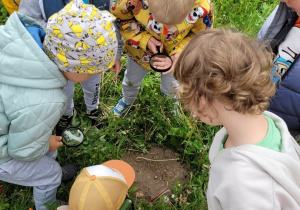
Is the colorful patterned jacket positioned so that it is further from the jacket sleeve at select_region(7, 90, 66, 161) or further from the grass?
the jacket sleeve at select_region(7, 90, 66, 161)

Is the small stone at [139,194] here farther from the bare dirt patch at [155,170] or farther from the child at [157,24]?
the child at [157,24]

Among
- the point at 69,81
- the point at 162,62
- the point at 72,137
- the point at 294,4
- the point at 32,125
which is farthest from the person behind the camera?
the point at 72,137

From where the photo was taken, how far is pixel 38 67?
1515 millimetres

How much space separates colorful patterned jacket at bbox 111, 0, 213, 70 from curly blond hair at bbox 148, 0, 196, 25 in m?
0.23

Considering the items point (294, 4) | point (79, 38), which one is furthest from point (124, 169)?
point (294, 4)

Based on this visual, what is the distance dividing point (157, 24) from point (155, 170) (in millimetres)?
1236

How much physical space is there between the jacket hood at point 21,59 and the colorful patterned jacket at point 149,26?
27.8 inches

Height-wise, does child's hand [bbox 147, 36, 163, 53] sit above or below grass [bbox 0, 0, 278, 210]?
above

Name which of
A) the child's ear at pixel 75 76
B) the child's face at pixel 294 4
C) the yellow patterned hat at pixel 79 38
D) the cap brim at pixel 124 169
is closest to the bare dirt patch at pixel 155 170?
the cap brim at pixel 124 169

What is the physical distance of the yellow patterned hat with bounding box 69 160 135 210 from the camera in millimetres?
1514

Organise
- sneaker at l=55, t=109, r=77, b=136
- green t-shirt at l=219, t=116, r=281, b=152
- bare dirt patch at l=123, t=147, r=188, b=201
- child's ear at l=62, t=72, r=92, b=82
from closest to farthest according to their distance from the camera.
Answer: green t-shirt at l=219, t=116, r=281, b=152, child's ear at l=62, t=72, r=92, b=82, bare dirt patch at l=123, t=147, r=188, b=201, sneaker at l=55, t=109, r=77, b=136

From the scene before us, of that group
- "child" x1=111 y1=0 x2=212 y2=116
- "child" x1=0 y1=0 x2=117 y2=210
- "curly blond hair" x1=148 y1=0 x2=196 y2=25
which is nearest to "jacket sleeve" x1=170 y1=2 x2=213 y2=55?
"child" x1=111 y1=0 x2=212 y2=116

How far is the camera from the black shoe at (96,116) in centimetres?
283

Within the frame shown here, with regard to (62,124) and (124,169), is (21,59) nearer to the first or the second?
(124,169)
